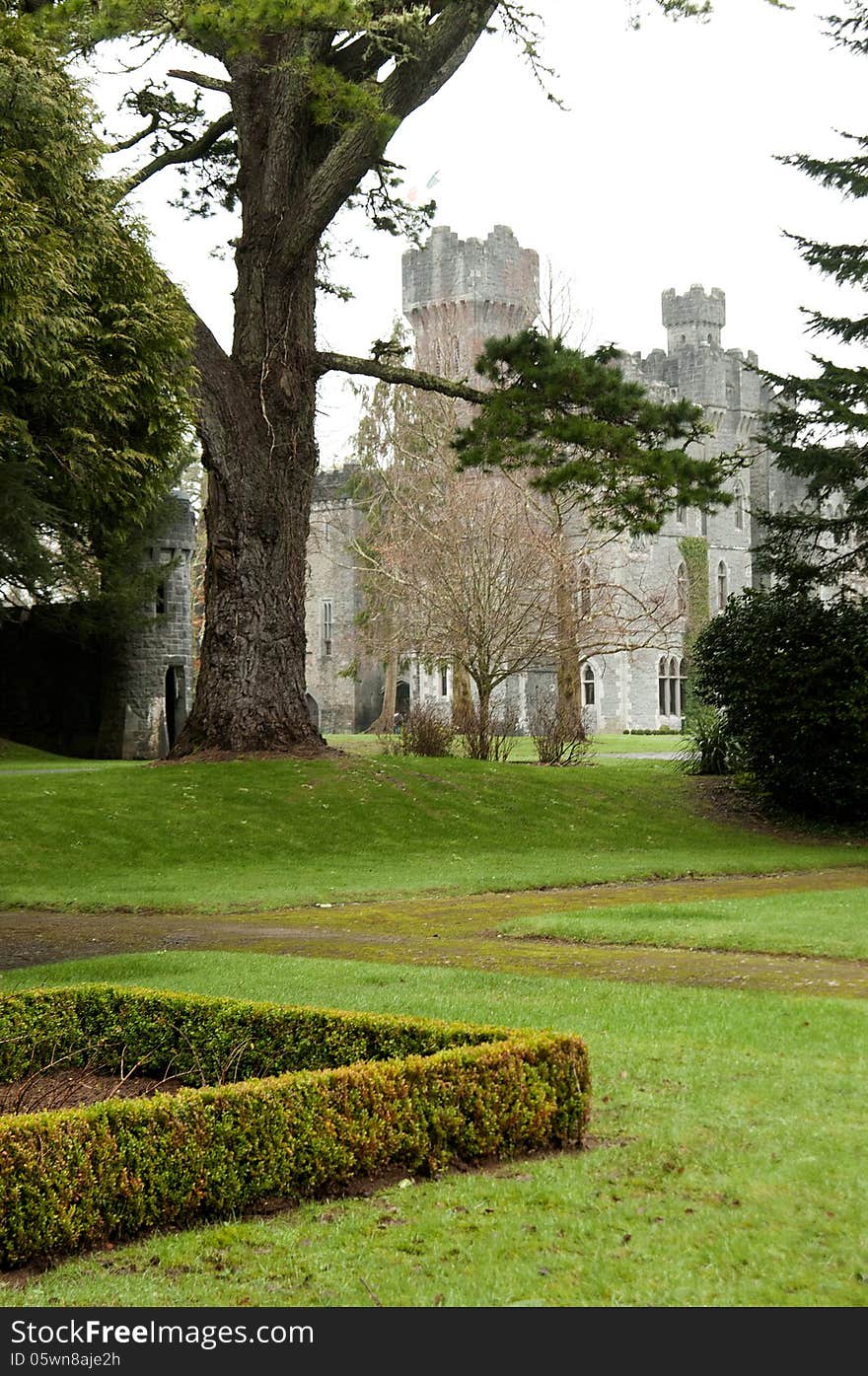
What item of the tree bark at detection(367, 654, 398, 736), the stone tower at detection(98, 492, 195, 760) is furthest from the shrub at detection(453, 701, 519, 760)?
the tree bark at detection(367, 654, 398, 736)

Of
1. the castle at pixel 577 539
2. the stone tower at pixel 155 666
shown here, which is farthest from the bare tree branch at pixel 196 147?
the castle at pixel 577 539

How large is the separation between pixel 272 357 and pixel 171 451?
8.86 m

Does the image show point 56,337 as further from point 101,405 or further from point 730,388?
point 730,388

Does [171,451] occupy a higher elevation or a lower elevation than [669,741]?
higher

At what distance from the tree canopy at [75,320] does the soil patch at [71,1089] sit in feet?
16.1

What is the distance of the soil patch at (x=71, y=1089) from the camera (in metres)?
5.40

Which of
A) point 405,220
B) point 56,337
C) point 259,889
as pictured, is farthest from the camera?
point 405,220

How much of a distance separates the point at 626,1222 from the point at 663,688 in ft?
167

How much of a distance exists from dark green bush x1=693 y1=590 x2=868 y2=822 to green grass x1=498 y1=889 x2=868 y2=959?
7469 millimetres

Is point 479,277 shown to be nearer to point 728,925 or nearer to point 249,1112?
point 728,925

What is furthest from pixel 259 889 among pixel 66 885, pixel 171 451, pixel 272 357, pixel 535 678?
pixel 535 678

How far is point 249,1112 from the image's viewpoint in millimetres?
4566

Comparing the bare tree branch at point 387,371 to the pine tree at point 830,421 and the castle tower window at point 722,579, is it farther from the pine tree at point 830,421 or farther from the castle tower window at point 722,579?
the castle tower window at point 722,579

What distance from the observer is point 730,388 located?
6050cm
